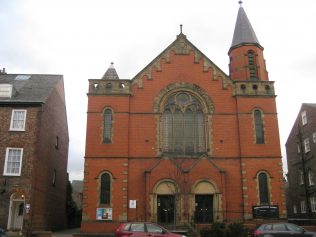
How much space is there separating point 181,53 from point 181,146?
8626 mm

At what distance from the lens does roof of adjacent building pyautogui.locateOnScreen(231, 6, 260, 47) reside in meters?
37.8

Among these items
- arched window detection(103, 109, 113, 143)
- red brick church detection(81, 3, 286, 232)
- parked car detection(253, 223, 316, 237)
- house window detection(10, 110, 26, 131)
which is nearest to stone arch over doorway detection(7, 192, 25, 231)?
red brick church detection(81, 3, 286, 232)

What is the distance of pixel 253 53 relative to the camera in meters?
37.3

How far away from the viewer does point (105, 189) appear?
31.4 metres

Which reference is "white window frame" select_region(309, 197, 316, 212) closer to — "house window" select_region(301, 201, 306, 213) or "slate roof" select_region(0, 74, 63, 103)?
"house window" select_region(301, 201, 306, 213)

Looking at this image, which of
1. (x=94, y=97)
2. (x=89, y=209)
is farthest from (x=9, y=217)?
(x=94, y=97)

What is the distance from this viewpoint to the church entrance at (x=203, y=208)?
31156 millimetres

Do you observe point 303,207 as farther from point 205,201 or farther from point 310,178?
point 205,201

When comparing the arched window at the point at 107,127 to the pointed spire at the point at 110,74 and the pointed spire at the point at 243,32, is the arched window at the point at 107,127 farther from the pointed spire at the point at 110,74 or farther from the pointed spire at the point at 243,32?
the pointed spire at the point at 243,32

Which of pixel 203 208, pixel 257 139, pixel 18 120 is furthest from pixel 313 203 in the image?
pixel 18 120

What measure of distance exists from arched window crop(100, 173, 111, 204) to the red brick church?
0.26 ft

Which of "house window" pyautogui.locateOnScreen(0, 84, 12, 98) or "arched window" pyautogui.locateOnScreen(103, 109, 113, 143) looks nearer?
"house window" pyautogui.locateOnScreen(0, 84, 12, 98)

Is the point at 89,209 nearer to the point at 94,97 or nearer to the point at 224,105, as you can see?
the point at 94,97

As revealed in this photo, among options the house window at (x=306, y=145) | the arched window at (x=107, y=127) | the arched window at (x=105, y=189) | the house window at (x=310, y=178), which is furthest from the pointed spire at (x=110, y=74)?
the house window at (x=310, y=178)
